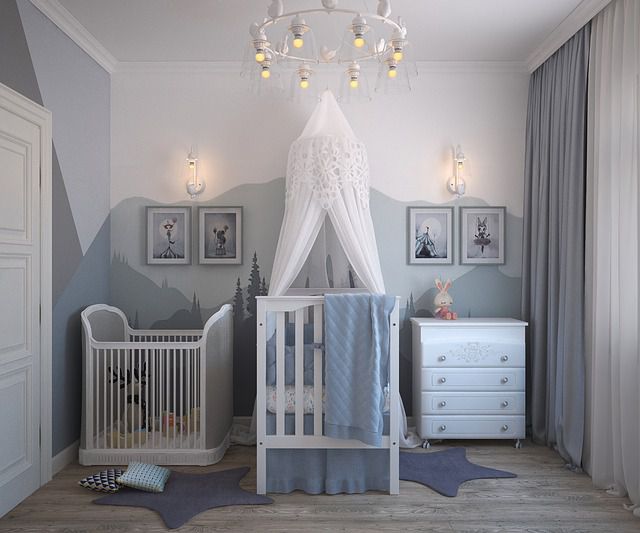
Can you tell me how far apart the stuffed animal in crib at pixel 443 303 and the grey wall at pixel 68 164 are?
2422 mm

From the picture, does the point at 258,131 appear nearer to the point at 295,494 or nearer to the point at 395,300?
the point at 395,300

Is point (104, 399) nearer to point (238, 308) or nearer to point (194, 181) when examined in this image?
point (238, 308)

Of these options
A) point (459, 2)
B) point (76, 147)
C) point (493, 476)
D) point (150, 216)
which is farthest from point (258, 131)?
point (493, 476)

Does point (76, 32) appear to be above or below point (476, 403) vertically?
above

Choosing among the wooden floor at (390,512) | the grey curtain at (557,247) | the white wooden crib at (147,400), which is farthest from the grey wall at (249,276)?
the wooden floor at (390,512)

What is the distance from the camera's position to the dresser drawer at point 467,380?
3805 millimetres

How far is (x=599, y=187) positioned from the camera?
315 centimetres

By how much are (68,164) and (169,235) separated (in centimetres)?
93

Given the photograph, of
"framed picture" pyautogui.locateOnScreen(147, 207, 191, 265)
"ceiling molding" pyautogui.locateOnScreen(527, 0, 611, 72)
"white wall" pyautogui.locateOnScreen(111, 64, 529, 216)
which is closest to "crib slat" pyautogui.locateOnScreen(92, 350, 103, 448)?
"framed picture" pyautogui.locateOnScreen(147, 207, 191, 265)

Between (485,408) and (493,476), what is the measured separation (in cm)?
59

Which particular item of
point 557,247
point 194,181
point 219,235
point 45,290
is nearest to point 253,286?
point 219,235

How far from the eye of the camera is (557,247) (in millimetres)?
3680

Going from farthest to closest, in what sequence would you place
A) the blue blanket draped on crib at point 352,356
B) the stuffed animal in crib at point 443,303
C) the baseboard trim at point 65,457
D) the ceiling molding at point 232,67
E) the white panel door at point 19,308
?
1. the ceiling molding at point 232,67
2. the stuffed animal in crib at point 443,303
3. the baseboard trim at point 65,457
4. the blue blanket draped on crib at point 352,356
5. the white panel door at point 19,308

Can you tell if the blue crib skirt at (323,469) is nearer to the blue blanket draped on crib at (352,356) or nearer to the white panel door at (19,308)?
the blue blanket draped on crib at (352,356)
